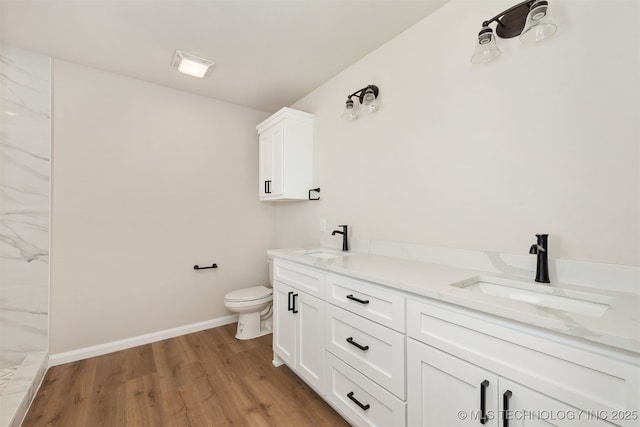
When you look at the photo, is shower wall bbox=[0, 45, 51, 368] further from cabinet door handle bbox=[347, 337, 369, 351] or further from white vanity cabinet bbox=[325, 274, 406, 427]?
cabinet door handle bbox=[347, 337, 369, 351]

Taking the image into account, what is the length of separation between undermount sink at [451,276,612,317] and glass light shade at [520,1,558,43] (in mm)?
1023

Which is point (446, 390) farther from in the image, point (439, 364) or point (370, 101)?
point (370, 101)

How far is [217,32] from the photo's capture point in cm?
183

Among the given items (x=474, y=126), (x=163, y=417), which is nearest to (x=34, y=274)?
(x=163, y=417)

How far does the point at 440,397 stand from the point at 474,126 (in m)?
1.30

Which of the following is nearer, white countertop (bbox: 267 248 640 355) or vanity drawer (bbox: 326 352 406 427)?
white countertop (bbox: 267 248 640 355)

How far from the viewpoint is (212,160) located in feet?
9.39

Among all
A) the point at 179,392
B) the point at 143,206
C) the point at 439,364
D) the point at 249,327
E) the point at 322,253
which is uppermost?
the point at 143,206

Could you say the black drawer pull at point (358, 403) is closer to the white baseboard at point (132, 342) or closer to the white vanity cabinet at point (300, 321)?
the white vanity cabinet at point (300, 321)

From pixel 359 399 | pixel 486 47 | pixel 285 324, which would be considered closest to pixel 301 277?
pixel 285 324

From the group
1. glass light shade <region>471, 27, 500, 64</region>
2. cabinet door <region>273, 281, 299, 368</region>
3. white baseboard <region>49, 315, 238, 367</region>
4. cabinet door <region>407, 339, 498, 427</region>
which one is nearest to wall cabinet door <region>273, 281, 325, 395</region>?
cabinet door <region>273, 281, 299, 368</region>

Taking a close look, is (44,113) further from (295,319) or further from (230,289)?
(295,319)

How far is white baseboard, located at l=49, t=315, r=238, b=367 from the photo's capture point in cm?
216

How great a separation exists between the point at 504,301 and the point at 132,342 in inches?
113
